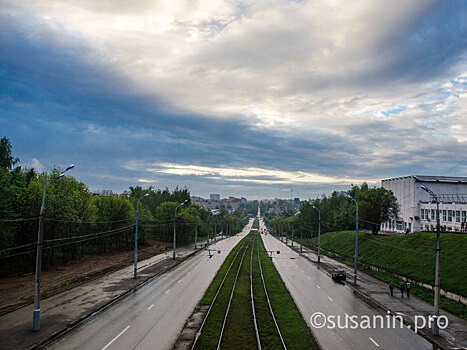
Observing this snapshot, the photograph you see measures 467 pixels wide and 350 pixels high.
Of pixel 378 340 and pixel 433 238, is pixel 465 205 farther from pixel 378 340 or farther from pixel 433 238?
pixel 378 340

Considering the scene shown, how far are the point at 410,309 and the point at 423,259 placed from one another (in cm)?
1761

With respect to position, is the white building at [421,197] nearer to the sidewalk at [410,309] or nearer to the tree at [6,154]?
the sidewalk at [410,309]

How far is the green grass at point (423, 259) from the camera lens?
117 feet

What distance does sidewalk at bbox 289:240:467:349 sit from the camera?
23.7 m

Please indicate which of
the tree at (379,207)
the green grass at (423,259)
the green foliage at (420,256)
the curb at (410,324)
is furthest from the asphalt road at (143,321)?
the tree at (379,207)

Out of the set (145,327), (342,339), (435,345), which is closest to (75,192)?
(145,327)

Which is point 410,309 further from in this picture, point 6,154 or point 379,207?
point 6,154

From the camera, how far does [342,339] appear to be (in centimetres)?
2311

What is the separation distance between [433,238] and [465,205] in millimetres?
13560

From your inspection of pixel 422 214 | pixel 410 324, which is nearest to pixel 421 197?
pixel 422 214

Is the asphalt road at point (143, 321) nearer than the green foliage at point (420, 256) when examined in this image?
Yes

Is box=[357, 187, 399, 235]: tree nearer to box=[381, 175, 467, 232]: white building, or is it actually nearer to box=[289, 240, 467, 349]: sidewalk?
box=[381, 175, 467, 232]: white building

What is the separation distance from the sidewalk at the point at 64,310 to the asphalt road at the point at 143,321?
0.84 metres

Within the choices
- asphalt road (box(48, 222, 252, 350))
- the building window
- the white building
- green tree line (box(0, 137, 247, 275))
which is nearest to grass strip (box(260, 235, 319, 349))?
asphalt road (box(48, 222, 252, 350))
